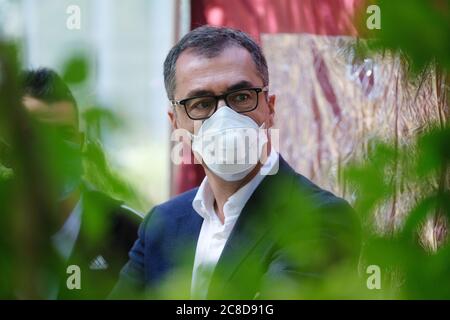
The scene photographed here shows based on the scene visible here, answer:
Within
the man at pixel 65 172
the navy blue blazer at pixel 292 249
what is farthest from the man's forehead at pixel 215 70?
the man at pixel 65 172

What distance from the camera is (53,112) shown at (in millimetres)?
472

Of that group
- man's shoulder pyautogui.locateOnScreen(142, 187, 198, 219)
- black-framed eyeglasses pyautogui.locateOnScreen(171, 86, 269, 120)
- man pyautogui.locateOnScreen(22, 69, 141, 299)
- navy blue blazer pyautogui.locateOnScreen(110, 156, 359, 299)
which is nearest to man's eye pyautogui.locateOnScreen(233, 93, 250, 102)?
black-framed eyeglasses pyautogui.locateOnScreen(171, 86, 269, 120)

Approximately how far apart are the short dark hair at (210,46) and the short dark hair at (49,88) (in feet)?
2.82

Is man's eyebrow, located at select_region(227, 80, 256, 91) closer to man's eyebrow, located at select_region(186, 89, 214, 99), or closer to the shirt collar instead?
man's eyebrow, located at select_region(186, 89, 214, 99)

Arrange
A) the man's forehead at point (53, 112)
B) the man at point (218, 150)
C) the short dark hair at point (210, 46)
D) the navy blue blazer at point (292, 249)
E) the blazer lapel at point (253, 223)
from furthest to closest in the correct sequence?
1. the short dark hair at point (210, 46)
2. the man at point (218, 150)
3. the blazer lapel at point (253, 223)
4. the navy blue blazer at point (292, 249)
5. the man's forehead at point (53, 112)

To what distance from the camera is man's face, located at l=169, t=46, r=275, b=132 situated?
130 centimetres

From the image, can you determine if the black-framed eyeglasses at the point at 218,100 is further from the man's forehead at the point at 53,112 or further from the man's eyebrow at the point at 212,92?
the man's forehead at the point at 53,112

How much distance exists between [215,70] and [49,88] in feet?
2.72

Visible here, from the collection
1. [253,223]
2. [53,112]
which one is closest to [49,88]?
[53,112]

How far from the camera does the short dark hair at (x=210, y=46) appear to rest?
1.37 meters

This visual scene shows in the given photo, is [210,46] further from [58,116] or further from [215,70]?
[58,116]

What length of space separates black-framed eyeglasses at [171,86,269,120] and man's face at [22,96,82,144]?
0.80 meters

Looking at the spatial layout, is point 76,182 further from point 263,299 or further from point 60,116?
point 263,299
